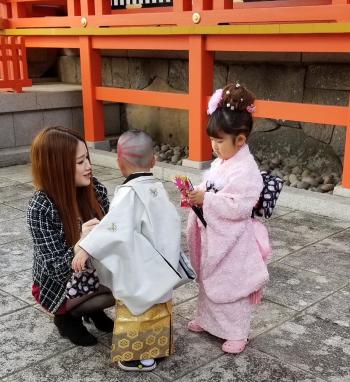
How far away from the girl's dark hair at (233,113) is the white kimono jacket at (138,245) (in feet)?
1.34

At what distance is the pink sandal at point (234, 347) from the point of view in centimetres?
262

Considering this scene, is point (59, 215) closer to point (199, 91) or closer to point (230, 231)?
point (230, 231)

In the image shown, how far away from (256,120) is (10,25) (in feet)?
14.5

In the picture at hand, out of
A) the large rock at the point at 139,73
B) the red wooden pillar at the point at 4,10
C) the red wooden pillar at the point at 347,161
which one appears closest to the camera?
the red wooden pillar at the point at 347,161

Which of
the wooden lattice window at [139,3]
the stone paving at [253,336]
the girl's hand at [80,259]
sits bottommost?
the stone paving at [253,336]

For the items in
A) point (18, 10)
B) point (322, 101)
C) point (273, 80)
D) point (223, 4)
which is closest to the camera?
point (223, 4)

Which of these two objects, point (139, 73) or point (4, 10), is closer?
point (139, 73)

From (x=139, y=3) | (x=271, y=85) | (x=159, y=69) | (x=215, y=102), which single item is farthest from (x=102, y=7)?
(x=215, y=102)

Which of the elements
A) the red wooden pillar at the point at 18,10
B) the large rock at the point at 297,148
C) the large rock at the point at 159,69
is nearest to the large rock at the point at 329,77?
the large rock at the point at 297,148

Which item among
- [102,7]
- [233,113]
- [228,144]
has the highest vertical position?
[102,7]

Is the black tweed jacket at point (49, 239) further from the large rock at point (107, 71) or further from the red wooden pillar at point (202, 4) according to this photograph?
the large rock at point (107, 71)

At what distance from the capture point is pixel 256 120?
6.85m

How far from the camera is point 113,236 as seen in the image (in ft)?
7.20

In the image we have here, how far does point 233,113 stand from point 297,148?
4218 mm
